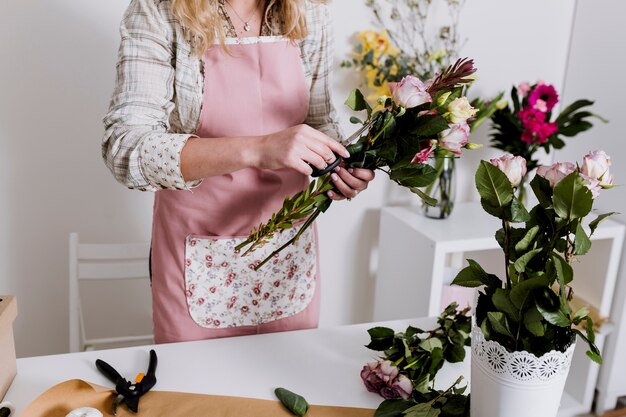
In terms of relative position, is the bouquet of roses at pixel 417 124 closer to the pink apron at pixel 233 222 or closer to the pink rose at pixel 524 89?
the pink apron at pixel 233 222

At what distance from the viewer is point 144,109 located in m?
1.10

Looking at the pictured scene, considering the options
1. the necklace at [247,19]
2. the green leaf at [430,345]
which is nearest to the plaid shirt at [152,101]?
the necklace at [247,19]

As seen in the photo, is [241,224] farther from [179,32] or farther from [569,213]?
[569,213]

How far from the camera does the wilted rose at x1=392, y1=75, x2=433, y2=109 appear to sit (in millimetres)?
877

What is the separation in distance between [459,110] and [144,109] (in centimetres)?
55

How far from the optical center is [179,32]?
1151 millimetres

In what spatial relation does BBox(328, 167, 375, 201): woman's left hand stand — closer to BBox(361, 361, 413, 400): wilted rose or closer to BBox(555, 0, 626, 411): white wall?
BBox(361, 361, 413, 400): wilted rose

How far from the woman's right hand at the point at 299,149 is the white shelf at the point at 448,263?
0.95 metres

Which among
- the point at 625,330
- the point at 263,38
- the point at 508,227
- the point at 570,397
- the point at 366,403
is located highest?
the point at 263,38

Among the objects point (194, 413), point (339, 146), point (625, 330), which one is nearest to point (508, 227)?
point (339, 146)

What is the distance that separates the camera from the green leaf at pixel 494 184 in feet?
2.56

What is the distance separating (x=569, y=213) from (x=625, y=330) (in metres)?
1.62

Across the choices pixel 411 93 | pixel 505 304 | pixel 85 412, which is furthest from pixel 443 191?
pixel 85 412

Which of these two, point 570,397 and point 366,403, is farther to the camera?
point 570,397
